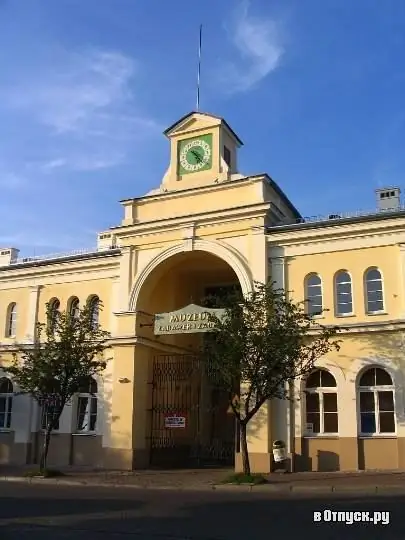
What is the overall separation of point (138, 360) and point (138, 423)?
2.30 meters

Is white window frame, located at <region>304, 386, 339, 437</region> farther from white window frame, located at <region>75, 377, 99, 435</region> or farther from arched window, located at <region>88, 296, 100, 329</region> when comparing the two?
arched window, located at <region>88, 296, 100, 329</region>

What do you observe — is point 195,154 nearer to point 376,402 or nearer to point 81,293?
point 81,293

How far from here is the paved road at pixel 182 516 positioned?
32.0 ft

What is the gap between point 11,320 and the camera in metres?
27.8

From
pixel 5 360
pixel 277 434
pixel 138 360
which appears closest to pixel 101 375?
pixel 138 360

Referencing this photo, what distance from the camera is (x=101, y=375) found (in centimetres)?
2439

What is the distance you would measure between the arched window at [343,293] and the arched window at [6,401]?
47.1 ft

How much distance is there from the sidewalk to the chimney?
8850 mm

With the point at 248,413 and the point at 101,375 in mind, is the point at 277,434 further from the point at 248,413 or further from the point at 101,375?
the point at 101,375

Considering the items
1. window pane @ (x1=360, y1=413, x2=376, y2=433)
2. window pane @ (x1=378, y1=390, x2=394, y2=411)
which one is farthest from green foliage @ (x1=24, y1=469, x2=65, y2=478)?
window pane @ (x1=378, y1=390, x2=394, y2=411)

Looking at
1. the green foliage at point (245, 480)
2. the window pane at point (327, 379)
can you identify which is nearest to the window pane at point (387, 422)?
the window pane at point (327, 379)

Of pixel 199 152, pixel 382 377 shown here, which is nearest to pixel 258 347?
pixel 382 377

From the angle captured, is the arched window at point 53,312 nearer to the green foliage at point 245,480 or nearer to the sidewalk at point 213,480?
the sidewalk at point 213,480

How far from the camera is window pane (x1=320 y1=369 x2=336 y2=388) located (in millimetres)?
20484
